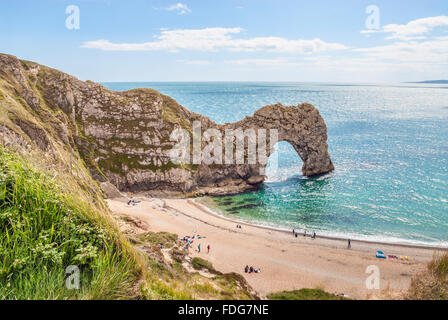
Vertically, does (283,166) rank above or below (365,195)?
above

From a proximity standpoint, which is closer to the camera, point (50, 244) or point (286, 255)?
point (50, 244)

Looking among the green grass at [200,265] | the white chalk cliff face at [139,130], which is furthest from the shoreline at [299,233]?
the green grass at [200,265]

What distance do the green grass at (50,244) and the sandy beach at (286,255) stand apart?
67.2 ft

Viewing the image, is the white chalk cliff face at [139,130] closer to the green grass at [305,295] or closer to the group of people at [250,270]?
the group of people at [250,270]

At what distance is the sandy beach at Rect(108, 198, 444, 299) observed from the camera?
91.9ft

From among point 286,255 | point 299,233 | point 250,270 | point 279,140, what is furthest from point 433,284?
point 279,140

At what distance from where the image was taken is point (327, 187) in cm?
6088

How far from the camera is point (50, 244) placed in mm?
6430

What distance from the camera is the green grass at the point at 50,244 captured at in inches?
235

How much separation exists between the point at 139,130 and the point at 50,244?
5695 centimetres

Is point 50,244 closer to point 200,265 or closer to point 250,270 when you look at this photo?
point 200,265

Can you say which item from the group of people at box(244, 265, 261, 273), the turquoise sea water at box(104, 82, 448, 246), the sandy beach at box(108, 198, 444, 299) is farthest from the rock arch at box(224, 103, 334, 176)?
the group of people at box(244, 265, 261, 273)

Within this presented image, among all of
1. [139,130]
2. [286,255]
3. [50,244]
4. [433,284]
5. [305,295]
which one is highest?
[139,130]
